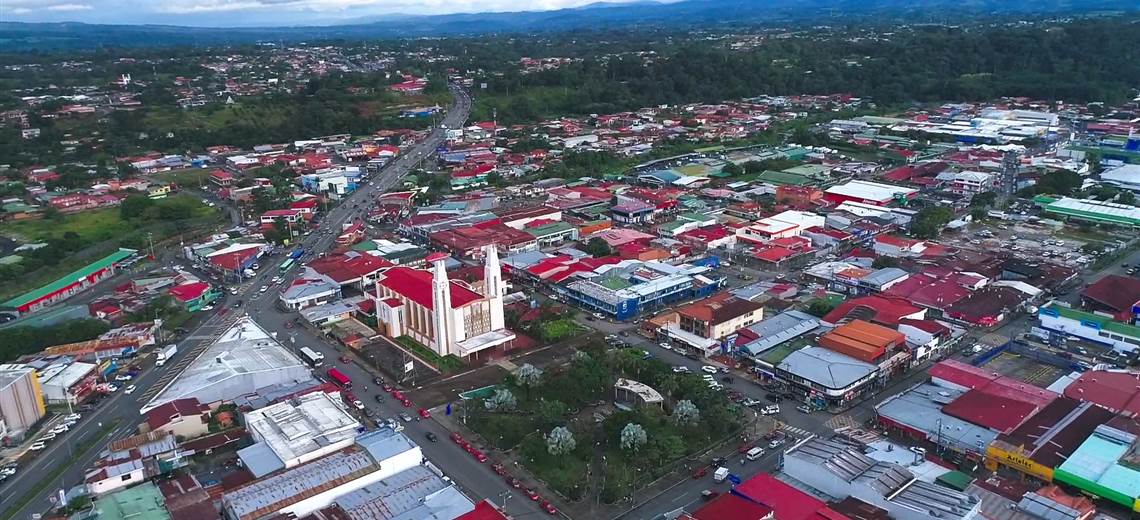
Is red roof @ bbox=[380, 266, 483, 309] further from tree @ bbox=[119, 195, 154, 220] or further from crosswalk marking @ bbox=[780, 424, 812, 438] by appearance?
tree @ bbox=[119, 195, 154, 220]

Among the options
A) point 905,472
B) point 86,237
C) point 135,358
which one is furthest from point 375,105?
point 905,472

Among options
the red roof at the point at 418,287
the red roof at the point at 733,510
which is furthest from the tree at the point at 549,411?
the red roof at the point at 418,287

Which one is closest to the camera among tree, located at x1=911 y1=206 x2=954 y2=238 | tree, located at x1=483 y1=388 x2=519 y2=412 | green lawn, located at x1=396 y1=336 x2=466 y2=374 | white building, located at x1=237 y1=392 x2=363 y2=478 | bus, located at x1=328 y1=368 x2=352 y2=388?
white building, located at x1=237 y1=392 x2=363 y2=478

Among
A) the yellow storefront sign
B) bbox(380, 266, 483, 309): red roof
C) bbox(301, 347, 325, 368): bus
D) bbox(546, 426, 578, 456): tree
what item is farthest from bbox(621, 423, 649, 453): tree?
bbox(301, 347, 325, 368): bus

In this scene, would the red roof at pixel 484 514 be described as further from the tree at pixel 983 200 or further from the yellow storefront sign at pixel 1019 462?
the tree at pixel 983 200

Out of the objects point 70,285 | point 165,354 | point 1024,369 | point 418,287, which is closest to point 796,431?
point 1024,369

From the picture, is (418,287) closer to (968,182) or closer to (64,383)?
(64,383)
